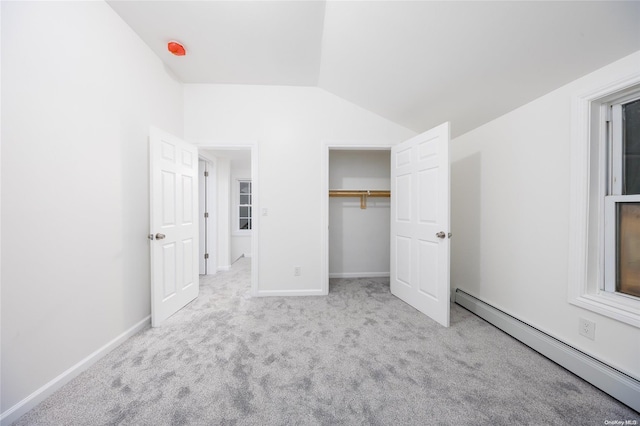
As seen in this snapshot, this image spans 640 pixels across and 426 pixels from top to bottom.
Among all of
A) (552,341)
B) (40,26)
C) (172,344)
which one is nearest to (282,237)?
(172,344)

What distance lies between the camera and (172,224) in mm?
2209

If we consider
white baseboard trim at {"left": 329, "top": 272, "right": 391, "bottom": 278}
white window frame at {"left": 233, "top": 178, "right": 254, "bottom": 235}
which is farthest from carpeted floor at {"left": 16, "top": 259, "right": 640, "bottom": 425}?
white window frame at {"left": 233, "top": 178, "right": 254, "bottom": 235}

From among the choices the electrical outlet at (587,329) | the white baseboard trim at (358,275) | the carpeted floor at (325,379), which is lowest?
the carpeted floor at (325,379)

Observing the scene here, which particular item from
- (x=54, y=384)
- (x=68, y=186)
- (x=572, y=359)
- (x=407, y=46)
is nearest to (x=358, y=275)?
(x=572, y=359)

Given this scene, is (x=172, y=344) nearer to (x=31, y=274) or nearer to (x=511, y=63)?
(x=31, y=274)

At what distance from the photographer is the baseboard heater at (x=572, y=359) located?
3.87ft

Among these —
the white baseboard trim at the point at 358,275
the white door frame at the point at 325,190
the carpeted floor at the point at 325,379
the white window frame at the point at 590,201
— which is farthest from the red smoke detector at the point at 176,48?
the white baseboard trim at the point at 358,275

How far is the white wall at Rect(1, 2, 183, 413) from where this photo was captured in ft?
3.74

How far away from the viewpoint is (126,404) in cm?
121

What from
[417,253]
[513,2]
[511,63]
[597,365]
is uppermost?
[513,2]

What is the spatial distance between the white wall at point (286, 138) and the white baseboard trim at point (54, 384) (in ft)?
4.47

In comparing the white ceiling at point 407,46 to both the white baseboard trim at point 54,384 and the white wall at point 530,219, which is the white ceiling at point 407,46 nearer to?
the white wall at point 530,219

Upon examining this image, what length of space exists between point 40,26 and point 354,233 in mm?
3509

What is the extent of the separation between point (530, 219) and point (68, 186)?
337 centimetres
